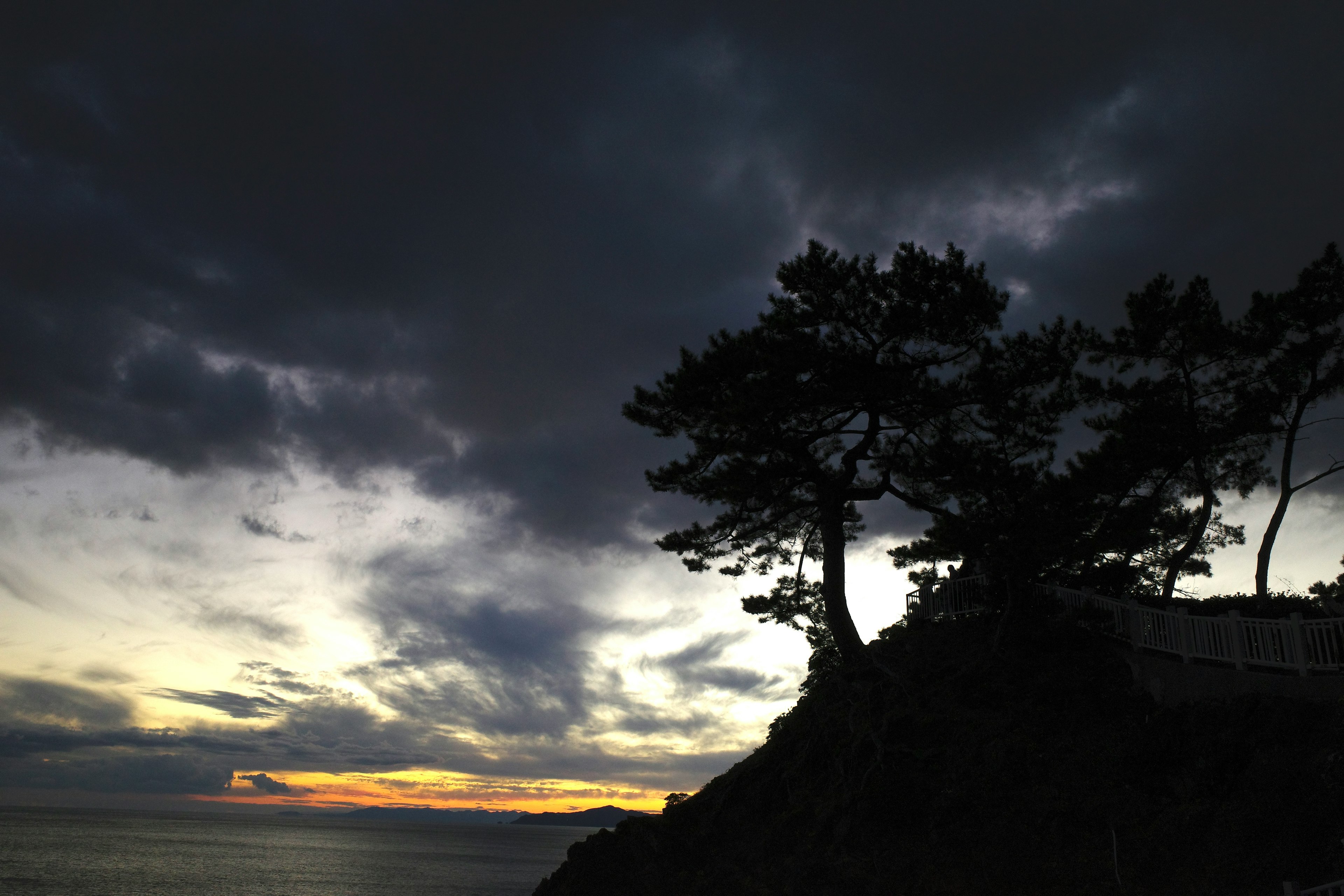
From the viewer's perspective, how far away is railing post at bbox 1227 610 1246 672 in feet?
45.7

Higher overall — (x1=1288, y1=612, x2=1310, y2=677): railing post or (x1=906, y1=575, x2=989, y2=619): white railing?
(x1=906, y1=575, x2=989, y2=619): white railing

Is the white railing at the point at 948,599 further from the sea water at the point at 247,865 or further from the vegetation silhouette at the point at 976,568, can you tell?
the sea water at the point at 247,865

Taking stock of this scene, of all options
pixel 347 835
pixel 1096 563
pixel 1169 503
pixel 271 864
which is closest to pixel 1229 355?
pixel 1169 503

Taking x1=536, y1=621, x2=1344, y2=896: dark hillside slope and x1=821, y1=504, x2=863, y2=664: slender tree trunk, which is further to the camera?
x1=821, y1=504, x2=863, y2=664: slender tree trunk

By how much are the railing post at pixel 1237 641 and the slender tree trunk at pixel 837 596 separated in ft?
25.9

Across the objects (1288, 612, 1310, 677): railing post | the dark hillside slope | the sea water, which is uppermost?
(1288, 612, 1310, 677): railing post

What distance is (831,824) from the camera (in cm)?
1652

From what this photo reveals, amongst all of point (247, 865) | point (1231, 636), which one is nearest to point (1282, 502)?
point (1231, 636)

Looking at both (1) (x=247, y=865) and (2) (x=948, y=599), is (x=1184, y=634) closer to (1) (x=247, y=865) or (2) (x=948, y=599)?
(2) (x=948, y=599)

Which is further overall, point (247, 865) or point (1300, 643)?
point (247, 865)

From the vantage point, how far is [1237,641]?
1402cm

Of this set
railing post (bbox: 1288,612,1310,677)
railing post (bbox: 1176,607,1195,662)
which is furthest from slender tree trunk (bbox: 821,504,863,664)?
railing post (bbox: 1288,612,1310,677)

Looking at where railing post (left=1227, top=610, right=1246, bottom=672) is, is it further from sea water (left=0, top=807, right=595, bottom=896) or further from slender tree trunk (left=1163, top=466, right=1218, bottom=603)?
sea water (left=0, top=807, right=595, bottom=896)

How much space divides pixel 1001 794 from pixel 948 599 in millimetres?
8361
